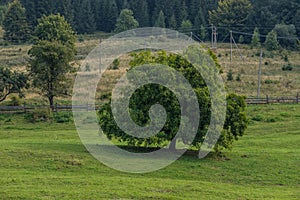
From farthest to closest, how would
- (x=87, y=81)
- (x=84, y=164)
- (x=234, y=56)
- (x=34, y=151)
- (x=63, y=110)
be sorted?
(x=234, y=56) → (x=87, y=81) → (x=63, y=110) → (x=34, y=151) → (x=84, y=164)

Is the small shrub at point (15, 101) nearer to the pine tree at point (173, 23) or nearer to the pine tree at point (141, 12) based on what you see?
the pine tree at point (173, 23)

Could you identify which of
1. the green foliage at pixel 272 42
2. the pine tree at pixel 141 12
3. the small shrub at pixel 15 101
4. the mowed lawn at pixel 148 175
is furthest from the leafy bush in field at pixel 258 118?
the pine tree at pixel 141 12

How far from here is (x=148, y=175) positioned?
31188mm

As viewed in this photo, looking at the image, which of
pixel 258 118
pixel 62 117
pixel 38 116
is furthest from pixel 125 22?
pixel 258 118

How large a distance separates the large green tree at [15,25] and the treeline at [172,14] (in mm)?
6213

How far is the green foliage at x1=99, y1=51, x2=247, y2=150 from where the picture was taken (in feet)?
117

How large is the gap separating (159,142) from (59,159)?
711cm

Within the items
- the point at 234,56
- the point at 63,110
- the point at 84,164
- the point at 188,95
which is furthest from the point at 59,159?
the point at 234,56

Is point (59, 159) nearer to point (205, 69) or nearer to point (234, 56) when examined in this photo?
point (205, 69)

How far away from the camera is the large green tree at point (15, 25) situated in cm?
11631

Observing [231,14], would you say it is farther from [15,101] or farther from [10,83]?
[15,101]

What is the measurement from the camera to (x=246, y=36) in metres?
123

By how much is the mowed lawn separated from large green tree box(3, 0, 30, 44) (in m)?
79.3

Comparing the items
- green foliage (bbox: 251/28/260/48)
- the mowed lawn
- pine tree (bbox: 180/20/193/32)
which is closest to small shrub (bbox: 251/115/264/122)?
the mowed lawn
